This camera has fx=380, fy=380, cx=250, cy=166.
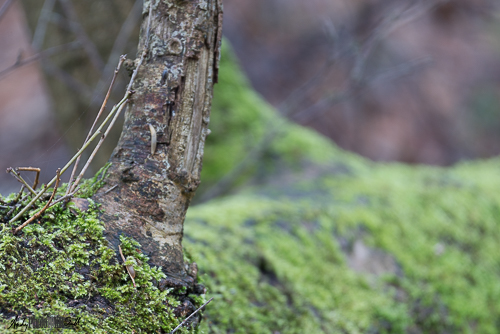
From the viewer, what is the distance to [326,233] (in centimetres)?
273

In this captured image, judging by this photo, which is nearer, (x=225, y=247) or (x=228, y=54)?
(x=225, y=247)

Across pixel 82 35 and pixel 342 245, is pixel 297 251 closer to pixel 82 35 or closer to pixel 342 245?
pixel 342 245

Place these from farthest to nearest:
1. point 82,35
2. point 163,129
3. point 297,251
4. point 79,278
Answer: point 82,35
point 297,251
point 163,129
point 79,278

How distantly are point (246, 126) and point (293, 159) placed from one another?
82cm

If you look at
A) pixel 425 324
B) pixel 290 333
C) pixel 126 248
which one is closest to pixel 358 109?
pixel 425 324

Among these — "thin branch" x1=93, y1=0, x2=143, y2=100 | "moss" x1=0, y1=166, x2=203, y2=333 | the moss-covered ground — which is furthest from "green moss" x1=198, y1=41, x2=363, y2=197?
"moss" x1=0, y1=166, x2=203, y2=333

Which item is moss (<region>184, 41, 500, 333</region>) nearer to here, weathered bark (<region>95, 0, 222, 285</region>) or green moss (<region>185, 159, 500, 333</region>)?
green moss (<region>185, 159, 500, 333</region>)

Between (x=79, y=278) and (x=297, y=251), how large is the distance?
157 centimetres

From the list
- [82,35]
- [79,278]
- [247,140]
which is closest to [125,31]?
[82,35]

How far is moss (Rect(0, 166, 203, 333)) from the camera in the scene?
104 cm

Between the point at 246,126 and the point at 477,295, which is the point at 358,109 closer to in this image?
the point at 246,126

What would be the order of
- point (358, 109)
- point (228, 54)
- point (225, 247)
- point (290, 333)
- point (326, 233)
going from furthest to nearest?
point (358, 109)
point (228, 54)
point (326, 233)
point (225, 247)
point (290, 333)

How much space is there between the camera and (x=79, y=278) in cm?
113

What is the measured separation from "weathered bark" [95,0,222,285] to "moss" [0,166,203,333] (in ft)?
0.27
